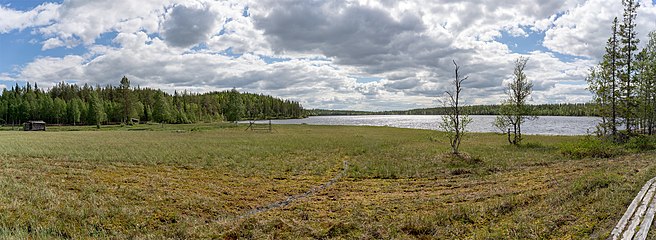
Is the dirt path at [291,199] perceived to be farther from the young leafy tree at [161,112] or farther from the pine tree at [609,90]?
the young leafy tree at [161,112]

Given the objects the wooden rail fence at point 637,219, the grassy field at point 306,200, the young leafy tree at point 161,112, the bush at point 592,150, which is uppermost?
the young leafy tree at point 161,112

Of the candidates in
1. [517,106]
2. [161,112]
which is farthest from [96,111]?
[517,106]

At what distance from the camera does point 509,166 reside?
21.5 meters

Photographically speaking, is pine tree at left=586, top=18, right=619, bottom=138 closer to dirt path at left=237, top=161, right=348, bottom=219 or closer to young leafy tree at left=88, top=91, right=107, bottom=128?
dirt path at left=237, top=161, right=348, bottom=219

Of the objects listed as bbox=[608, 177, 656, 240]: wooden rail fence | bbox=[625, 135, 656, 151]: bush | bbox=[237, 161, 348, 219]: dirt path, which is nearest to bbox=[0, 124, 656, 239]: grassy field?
bbox=[608, 177, 656, 240]: wooden rail fence

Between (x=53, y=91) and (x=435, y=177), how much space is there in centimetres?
16974

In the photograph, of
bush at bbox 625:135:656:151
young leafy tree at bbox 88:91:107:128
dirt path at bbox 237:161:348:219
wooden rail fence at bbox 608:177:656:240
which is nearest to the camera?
wooden rail fence at bbox 608:177:656:240

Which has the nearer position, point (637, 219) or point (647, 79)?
point (637, 219)

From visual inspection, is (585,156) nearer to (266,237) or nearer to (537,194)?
(537,194)

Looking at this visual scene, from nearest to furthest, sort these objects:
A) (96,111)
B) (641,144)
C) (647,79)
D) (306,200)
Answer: (306,200), (641,144), (647,79), (96,111)

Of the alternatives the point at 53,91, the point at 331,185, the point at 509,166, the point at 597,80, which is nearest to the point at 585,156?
the point at 509,166

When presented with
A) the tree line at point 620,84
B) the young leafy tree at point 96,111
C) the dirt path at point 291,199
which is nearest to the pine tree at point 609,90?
the tree line at point 620,84

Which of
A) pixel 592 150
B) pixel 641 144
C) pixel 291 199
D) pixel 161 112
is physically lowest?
pixel 291 199

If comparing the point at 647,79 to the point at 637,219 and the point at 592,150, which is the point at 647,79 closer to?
the point at 592,150
